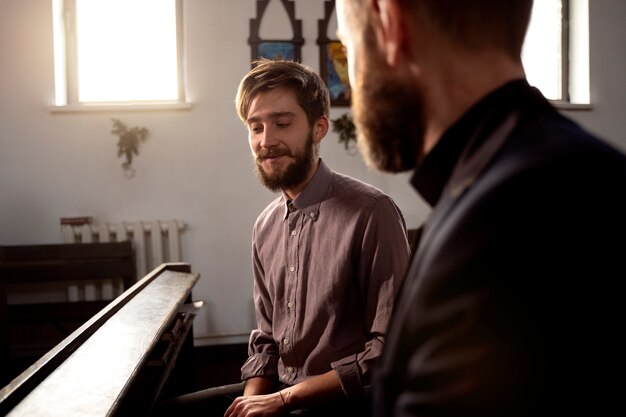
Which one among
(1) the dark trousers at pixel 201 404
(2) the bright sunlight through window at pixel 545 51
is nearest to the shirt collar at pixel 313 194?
(1) the dark trousers at pixel 201 404

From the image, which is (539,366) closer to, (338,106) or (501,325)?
(501,325)

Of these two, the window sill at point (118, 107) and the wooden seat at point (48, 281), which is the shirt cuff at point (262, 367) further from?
the window sill at point (118, 107)

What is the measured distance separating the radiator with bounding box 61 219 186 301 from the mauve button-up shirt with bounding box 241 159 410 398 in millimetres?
2508

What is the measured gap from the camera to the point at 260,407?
4.86 feet

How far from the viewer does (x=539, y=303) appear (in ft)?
1.48

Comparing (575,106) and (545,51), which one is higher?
(545,51)

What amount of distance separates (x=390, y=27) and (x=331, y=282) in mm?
997

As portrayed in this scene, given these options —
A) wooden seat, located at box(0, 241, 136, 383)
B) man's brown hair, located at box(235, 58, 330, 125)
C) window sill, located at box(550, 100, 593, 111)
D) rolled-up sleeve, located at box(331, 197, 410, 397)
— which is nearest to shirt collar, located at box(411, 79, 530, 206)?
rolled-up sleeve, located at box(331, 197, 410, 397)

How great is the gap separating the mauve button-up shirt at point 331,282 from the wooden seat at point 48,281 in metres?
2.43

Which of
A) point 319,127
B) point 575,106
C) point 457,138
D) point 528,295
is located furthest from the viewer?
point 575,106

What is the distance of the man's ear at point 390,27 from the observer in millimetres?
632

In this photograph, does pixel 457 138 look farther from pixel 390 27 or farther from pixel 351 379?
pixel 351 379

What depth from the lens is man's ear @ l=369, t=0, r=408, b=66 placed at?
2.07 ft

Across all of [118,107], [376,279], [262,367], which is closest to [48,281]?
[118,107]
